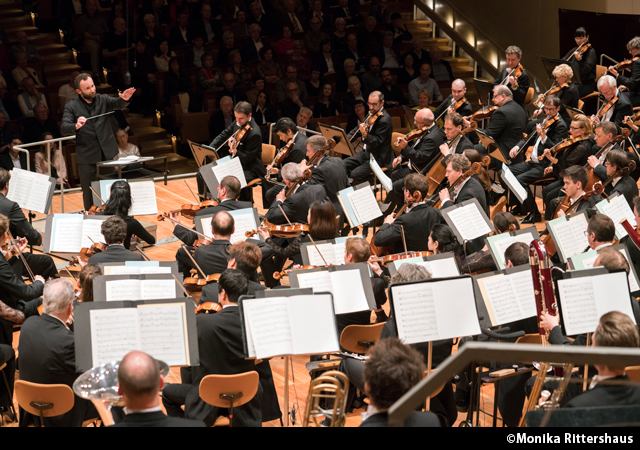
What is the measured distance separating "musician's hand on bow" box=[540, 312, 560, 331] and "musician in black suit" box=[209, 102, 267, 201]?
4.45m

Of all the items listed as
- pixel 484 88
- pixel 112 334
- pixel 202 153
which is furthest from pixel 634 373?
pixel 484 88

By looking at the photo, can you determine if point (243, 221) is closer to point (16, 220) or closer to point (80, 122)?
point (16, 220)

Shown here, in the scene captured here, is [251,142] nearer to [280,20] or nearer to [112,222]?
[112,222]

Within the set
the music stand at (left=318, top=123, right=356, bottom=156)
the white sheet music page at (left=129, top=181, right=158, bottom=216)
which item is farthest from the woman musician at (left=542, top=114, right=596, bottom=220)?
the white sheet music page at (left=129, top=181, right=158, bottom=216)

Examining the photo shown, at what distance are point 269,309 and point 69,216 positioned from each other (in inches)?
103

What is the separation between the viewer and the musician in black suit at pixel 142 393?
8.67 feet

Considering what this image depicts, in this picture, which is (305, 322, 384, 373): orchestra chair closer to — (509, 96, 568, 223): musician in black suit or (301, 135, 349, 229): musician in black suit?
(301, 135, 349, 229): musician in black suit

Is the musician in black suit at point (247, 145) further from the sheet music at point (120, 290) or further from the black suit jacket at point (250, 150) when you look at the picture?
the sheet music at point (120, 290)

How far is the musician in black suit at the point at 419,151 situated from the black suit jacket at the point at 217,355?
3.95 m

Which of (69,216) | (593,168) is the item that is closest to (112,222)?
(69,216)

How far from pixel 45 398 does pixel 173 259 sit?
3.62 m

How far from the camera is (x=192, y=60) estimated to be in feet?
35.1
